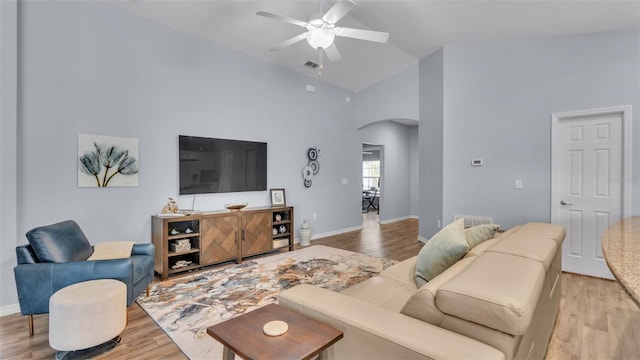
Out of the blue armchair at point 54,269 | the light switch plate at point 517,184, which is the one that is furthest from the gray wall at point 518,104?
the blue armchair at point 54,269

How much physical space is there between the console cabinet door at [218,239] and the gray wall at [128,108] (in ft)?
1.62

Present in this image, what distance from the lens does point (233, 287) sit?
335 centimetres

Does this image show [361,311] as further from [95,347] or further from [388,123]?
[388,123]

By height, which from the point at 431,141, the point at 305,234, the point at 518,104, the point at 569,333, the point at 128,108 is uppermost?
the point at 518,104

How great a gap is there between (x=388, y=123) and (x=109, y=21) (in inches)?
251

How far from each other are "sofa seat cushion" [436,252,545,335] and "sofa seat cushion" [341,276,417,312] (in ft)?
2.34

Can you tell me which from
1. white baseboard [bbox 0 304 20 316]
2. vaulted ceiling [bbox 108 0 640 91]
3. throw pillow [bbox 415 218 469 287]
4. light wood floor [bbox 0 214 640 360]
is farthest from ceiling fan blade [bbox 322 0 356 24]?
white baseboard [bbox 0 304 20 316]

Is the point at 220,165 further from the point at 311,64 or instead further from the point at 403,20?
the point at 403,20

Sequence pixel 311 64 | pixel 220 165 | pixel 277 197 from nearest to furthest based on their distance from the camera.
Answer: pixel 220 165
pixel 277 197
pixel 311 64

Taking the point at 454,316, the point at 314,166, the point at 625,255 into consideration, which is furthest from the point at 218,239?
the point at 625,255

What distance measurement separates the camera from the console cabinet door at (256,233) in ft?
14.4

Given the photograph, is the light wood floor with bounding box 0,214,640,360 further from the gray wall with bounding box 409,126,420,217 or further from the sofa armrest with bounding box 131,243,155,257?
the gray wall with bounding box 409,126,420,217

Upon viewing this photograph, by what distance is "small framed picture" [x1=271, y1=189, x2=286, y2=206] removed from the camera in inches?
204

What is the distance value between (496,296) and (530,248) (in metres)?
0.82
